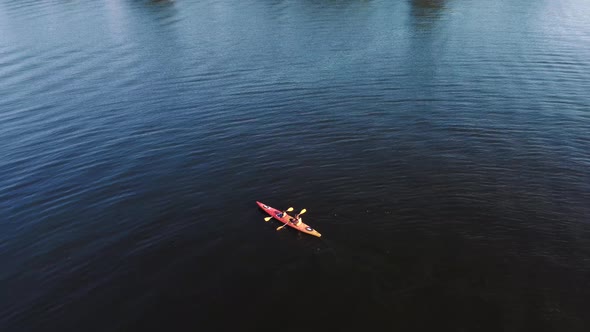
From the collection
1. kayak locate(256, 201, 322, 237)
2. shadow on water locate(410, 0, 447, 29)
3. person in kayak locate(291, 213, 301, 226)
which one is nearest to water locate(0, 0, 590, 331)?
kayak locate(256, 201, 322, 237)

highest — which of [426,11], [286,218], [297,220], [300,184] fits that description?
[426,11]

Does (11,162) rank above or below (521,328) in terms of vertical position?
above

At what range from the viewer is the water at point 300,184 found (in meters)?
43.2

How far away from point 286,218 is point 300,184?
10.0m

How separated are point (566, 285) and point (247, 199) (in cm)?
3826


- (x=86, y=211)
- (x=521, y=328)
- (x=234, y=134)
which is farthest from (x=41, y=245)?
(x=521, y=328)

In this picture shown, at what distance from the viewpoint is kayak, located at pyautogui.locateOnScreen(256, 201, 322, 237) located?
51.5 metres

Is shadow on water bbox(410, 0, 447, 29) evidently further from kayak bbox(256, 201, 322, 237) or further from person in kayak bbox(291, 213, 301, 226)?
person in kayak bbox(291, 213, 301, 226)

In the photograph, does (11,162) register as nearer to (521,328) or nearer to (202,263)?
(202,263)

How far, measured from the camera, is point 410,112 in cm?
8150

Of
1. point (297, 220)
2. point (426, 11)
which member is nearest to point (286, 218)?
point (297, 220)

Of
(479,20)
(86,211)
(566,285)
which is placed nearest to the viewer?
(566,285)

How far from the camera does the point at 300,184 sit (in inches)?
2459

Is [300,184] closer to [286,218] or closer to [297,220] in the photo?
[286,218]
